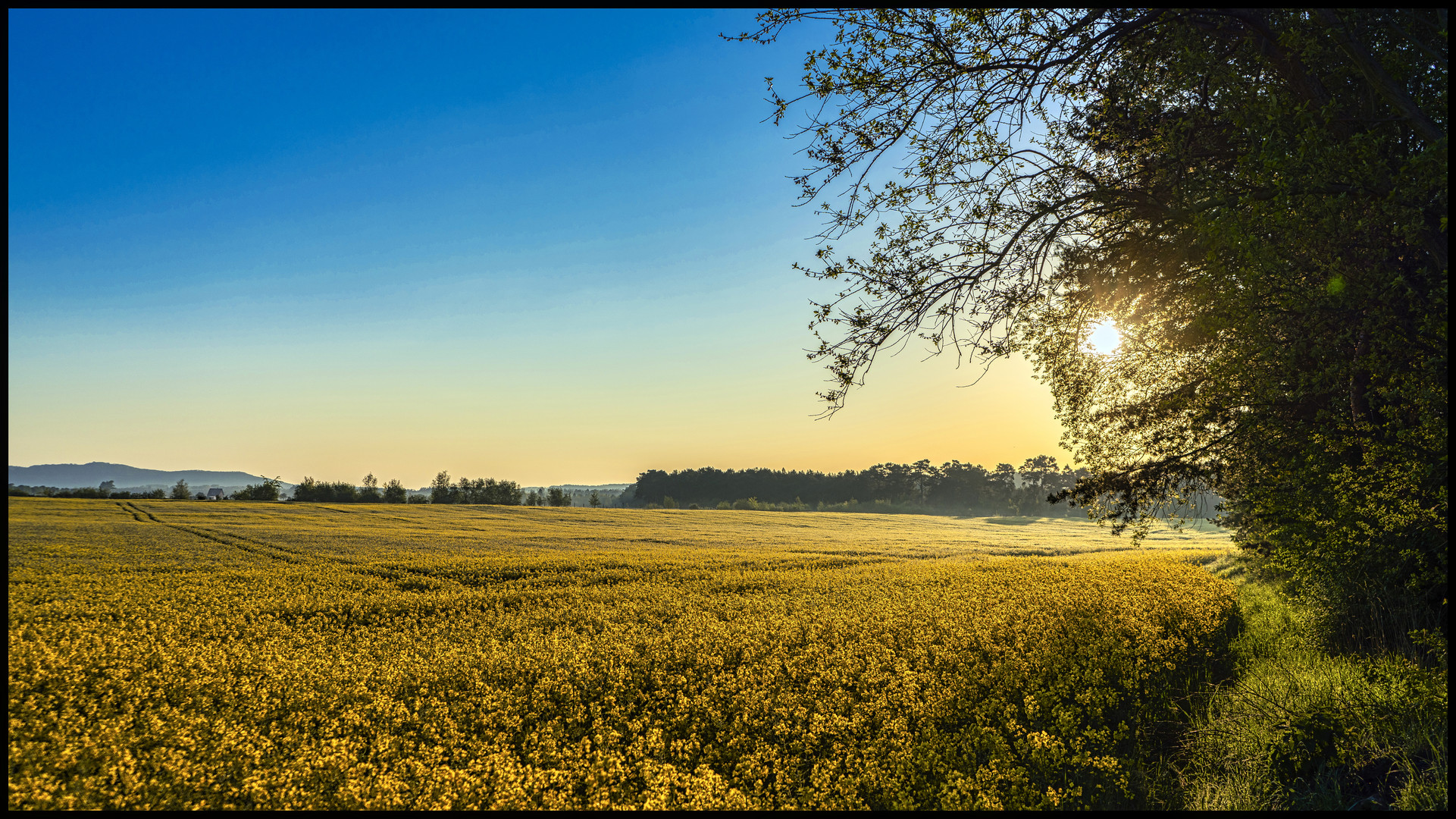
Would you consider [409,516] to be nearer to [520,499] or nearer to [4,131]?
[520,499]

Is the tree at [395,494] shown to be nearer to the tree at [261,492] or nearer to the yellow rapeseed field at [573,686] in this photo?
the tree at [261,492]

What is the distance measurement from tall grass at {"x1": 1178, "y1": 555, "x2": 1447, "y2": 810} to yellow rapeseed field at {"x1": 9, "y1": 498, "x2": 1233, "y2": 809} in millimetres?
748

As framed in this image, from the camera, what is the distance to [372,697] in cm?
602

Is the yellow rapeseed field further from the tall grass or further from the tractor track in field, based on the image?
the tractor track in field

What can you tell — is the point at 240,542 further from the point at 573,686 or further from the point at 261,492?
the point at 261,492

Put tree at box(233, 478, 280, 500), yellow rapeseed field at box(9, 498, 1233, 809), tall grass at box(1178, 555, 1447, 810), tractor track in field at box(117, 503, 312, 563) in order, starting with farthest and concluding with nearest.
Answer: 1. tree at box(233, 478, 280, 500)
2. tractor track in field at box(117, 503, 312, 563)
3. tall grass at box(1178, 555, 1447, 810)
4. yellow rapeseed field at box(9, 498, 1233, 809)

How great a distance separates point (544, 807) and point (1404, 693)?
27.6 ft

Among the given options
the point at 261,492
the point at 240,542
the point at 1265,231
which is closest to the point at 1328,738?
the point at 1265,231

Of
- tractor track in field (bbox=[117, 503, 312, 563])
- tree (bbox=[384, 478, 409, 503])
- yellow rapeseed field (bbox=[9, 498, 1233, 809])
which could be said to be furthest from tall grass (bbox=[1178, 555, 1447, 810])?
tree (bbox=[384, 478, 409, 503])

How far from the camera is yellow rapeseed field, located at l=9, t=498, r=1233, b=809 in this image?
4.64 meters

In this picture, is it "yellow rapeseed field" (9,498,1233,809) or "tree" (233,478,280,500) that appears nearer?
"yellow rapeseed field" (9,498,1233,809)

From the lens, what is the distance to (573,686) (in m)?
6.54

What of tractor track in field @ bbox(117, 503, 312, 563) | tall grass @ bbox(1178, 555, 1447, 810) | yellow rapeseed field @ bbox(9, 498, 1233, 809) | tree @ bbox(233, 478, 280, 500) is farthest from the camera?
tree @ bbox(233, 478, 280, 500)

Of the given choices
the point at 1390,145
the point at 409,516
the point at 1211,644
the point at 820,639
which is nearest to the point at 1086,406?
the point at 1211,644
